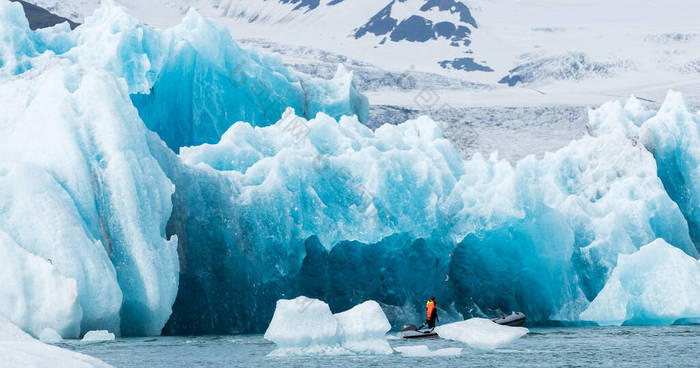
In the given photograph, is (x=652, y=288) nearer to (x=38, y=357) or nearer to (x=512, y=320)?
(x=512, y=320)

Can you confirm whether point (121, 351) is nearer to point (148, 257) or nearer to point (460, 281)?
point (148, 257)

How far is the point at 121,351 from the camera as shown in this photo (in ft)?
61.7

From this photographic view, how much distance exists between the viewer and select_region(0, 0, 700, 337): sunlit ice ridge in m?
21.6

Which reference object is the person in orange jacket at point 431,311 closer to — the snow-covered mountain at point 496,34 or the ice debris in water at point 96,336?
the ice debris in water at point 96,336

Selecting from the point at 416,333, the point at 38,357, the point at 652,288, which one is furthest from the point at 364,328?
the point at 652,288

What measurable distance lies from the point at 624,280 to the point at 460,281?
15.9ft

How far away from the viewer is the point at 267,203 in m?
26.5

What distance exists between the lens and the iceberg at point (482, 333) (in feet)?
67.7

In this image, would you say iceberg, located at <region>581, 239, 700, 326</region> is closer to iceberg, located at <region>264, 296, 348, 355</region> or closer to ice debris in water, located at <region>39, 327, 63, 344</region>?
iceberg, located at <region>264, 296, 348, 355</region>

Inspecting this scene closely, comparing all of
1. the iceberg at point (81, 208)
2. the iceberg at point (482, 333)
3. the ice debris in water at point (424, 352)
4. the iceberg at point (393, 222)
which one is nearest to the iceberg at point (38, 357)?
the iceberg at point (81, 208)

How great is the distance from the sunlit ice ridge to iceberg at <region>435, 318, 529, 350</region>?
19.0 ft

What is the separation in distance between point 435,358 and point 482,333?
173cm

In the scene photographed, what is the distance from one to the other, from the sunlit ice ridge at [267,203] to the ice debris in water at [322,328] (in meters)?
4.12

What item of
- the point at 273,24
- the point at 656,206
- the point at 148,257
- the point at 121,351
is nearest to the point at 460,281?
the point at 656,206
